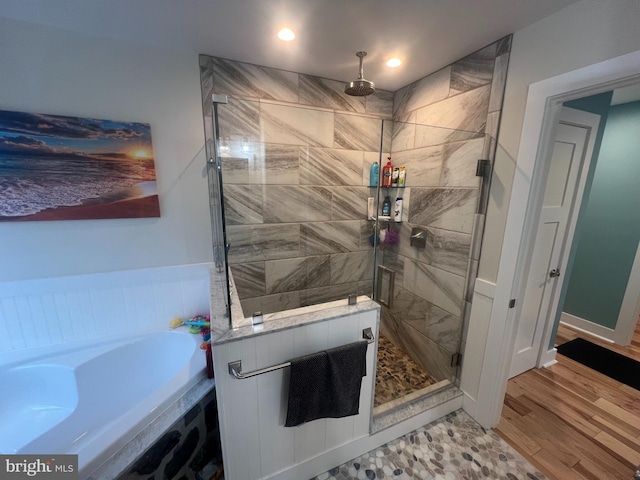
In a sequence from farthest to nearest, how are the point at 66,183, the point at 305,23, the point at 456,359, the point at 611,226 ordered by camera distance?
the point at 611,226
the point at 456,359
the point at 66,183
the point at 305,23

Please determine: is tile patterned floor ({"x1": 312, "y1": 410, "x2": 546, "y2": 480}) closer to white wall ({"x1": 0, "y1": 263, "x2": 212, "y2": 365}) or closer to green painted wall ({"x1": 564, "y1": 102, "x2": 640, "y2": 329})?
white wall ({"x1": 0, "y1": 263, "x2": 212, "y2": 365})

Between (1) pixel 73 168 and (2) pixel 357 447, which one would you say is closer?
(2) pixel 357 447

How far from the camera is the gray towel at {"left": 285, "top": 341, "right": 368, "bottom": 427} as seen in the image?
1152mm

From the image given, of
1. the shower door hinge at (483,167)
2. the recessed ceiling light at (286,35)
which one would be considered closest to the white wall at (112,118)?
the recessed ceiling light at (286,35)

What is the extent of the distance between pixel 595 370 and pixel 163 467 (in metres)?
3.45

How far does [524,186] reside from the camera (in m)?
1.40

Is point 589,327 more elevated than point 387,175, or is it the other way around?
point 387,175

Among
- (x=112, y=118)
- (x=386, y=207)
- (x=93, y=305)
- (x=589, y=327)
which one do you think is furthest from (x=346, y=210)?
(x=589, y=327)

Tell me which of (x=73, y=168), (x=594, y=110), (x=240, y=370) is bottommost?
(x=240, y=370)

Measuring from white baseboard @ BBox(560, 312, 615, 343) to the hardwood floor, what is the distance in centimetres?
75

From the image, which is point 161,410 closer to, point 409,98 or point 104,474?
point 104,474

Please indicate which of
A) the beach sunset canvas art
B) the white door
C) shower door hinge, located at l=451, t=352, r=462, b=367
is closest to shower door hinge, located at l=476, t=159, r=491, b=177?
the white door

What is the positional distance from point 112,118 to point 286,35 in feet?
4.16

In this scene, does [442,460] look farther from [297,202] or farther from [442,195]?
[297,202]
